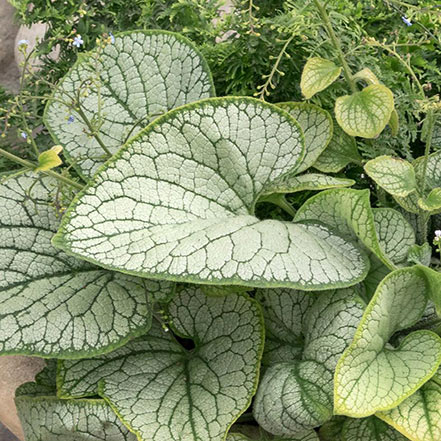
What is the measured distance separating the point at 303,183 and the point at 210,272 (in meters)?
0.19

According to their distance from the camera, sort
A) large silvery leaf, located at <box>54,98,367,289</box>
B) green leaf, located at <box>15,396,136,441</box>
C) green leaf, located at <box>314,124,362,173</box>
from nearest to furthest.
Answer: large silvery leaf, located at <box>54,98,367,289</box> → green leaf, located at <box>15,396,136,441</box> → green leaf, located at <box>314,124,362,173</box>

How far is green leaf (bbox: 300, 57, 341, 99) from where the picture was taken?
2.45 feet

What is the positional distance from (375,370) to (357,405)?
50 mm

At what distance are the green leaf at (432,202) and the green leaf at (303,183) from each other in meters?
0.08

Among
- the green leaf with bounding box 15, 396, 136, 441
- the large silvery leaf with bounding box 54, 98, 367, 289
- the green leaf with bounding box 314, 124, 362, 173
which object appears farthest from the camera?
the green leaf with bounding box 314, 124, 362, 173

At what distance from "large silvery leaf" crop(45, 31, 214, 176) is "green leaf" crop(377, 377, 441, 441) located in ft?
1.39

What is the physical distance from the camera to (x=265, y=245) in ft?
2.11

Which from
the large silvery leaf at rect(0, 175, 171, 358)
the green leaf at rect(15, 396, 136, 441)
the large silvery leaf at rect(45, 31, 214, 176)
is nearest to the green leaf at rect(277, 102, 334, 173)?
the large silvery leaf at rect(45, 31, 214, 176)

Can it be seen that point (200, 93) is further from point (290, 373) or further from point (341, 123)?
point (290, 373)

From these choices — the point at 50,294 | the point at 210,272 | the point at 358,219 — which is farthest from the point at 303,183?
the point at 50,294

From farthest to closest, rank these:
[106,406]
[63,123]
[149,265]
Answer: [63,123] → [106,406] → [149,265]

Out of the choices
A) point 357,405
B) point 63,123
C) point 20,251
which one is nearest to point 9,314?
point 20,251

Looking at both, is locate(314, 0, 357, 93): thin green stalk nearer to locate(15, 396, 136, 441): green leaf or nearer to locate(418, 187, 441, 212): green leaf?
locate(418, 187, 441, 212): green leaf

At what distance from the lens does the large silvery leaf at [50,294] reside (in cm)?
68
